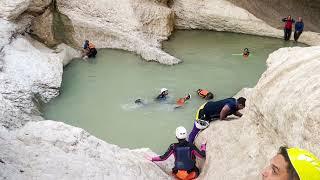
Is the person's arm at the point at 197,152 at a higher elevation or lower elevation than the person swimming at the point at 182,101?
higher

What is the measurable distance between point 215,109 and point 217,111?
49 mm

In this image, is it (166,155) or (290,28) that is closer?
(166,155)

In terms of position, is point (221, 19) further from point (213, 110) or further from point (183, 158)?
point (183, 158)

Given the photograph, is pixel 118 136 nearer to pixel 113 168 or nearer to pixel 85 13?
pixel 113 168

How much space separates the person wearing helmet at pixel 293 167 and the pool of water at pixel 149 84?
6.04 m

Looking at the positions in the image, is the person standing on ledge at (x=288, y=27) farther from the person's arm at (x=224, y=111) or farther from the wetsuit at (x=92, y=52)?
the person's arm at (x=224, y=111)

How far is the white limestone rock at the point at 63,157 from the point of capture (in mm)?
4695

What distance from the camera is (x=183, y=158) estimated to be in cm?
621

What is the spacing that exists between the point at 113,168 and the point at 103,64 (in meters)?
6.59

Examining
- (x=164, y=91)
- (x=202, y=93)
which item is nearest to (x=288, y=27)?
(x=202, y=93)

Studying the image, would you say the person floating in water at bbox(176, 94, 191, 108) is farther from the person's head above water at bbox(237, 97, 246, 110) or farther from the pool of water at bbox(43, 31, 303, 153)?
the person's head above water at bbox(237, 97, 246, 110)

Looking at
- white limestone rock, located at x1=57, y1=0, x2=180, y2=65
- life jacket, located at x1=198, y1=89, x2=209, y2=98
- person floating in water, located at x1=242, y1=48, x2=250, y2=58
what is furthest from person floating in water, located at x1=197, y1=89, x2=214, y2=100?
person floating in water, located at x1=242, y1=48, x2=250, y2=58

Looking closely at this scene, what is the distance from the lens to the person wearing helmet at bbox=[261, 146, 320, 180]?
1.74 meters

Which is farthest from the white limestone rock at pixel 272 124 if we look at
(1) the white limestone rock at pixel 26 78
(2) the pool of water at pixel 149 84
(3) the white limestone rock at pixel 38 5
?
(3) the white limestone rock at pixel 38 5
